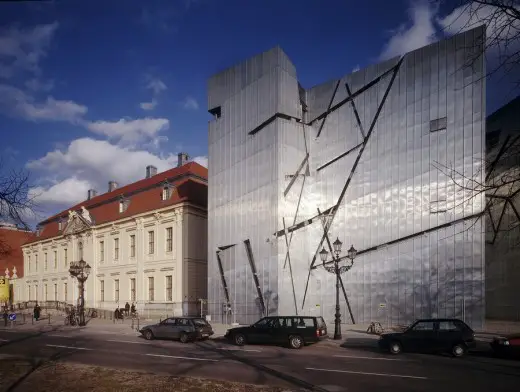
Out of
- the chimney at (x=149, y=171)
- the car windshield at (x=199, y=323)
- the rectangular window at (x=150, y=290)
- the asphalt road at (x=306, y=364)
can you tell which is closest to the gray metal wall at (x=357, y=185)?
the car windshield at (x=199, y=323)

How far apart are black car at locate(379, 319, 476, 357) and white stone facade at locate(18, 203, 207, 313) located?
25.5 m

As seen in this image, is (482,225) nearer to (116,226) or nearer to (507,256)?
(507,256)

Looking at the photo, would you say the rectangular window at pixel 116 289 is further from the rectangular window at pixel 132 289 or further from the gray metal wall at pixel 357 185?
the gray metal wall at pixel 357 185

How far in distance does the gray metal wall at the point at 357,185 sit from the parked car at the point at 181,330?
832 cm

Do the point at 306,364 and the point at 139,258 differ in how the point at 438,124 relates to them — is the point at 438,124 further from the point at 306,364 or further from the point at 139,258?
the point at 139,258

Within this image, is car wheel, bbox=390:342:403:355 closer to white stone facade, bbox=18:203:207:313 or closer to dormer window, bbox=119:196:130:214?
white stone facade, bbox=18:203:207:313

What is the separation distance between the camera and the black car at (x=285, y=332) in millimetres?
19297

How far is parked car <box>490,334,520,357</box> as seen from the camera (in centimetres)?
1559

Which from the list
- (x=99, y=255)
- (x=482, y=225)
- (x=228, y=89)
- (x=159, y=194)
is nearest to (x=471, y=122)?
(x=482, y=225)

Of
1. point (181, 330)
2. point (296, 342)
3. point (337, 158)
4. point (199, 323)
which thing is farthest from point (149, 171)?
point (296, 342)

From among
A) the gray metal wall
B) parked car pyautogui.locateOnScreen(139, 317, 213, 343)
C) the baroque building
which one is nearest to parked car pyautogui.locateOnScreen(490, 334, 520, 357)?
the gray metal wall

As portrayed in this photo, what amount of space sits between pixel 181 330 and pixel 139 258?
23.1m

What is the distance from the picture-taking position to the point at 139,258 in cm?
4428

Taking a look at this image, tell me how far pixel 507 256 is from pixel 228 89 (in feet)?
77.1
